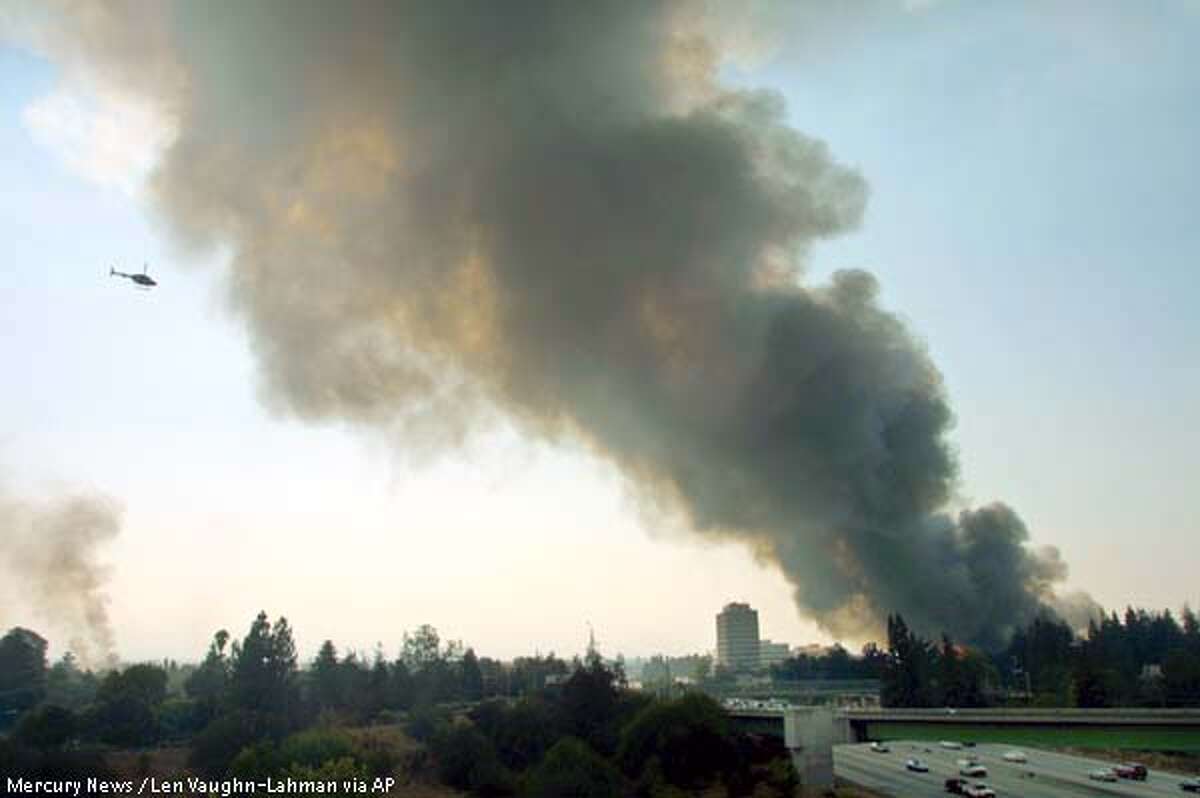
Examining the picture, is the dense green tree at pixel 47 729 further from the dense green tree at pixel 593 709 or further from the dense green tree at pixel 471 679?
the dense green tree at pixel 471 679

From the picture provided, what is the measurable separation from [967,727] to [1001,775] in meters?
15.2

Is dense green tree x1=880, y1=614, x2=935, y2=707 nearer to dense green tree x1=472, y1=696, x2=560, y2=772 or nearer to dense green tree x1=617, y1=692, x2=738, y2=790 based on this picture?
dense green tree x1=617, y1=692, x2=738, y2=790

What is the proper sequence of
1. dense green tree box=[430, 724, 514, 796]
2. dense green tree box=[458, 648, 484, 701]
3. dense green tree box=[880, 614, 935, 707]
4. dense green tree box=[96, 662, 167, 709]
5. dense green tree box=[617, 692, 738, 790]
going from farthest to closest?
dense green tree box=[458, 648, 484, 701]
dense green tree box=[880, 614, 935, 707]
dense green tree box=[96, 662, 167, 709]
dense green tree box=[617, 692, 738, 790]
dense green tree box=[430, 724, 514, 796]

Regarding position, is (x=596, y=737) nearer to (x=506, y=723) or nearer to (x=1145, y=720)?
(x=506, y=723)

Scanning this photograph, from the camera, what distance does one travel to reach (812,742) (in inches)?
2544

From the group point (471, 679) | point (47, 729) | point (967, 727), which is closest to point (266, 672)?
point (47, 729)

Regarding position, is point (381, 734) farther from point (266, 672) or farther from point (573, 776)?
point (573, 776)

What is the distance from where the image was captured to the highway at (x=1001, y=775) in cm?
5862

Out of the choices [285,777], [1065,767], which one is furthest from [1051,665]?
[285,777]

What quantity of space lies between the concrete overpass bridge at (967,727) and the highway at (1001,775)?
4.16 m

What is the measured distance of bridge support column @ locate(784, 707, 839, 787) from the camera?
63906 mm

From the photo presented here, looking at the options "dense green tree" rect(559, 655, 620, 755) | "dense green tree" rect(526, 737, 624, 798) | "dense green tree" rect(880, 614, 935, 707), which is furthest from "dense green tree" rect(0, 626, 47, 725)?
"dense green tree" rect(880, 614, 935, 707)

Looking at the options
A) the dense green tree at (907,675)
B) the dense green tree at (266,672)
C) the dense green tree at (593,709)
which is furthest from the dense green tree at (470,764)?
the dense green tree at (907,675)

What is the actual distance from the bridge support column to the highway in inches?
149
